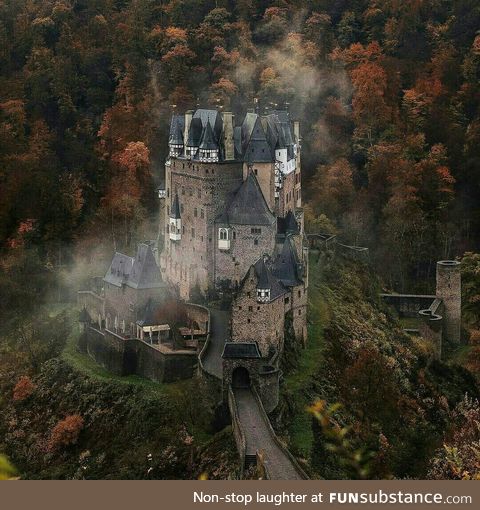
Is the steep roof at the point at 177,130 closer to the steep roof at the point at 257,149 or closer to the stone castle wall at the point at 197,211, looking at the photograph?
the stone castle wall at the point at 197,211

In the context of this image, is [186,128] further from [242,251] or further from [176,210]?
[242,251]

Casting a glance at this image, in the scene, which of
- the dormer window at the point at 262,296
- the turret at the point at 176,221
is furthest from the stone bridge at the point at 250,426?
the turret at the point at 176,221

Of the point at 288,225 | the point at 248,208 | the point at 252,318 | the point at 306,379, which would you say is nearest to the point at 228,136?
the point at 248,208

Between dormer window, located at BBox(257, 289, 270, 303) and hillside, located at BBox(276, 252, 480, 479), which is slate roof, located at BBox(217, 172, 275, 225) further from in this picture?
hillside, located at BBox(276, 252, 480, 479)

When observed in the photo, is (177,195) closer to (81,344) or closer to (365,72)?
(81,344)

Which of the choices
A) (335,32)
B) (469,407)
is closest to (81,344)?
(469,407)

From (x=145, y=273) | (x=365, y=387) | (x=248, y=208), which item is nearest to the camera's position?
(x=365, y=387)

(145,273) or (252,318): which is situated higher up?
(145,273)
